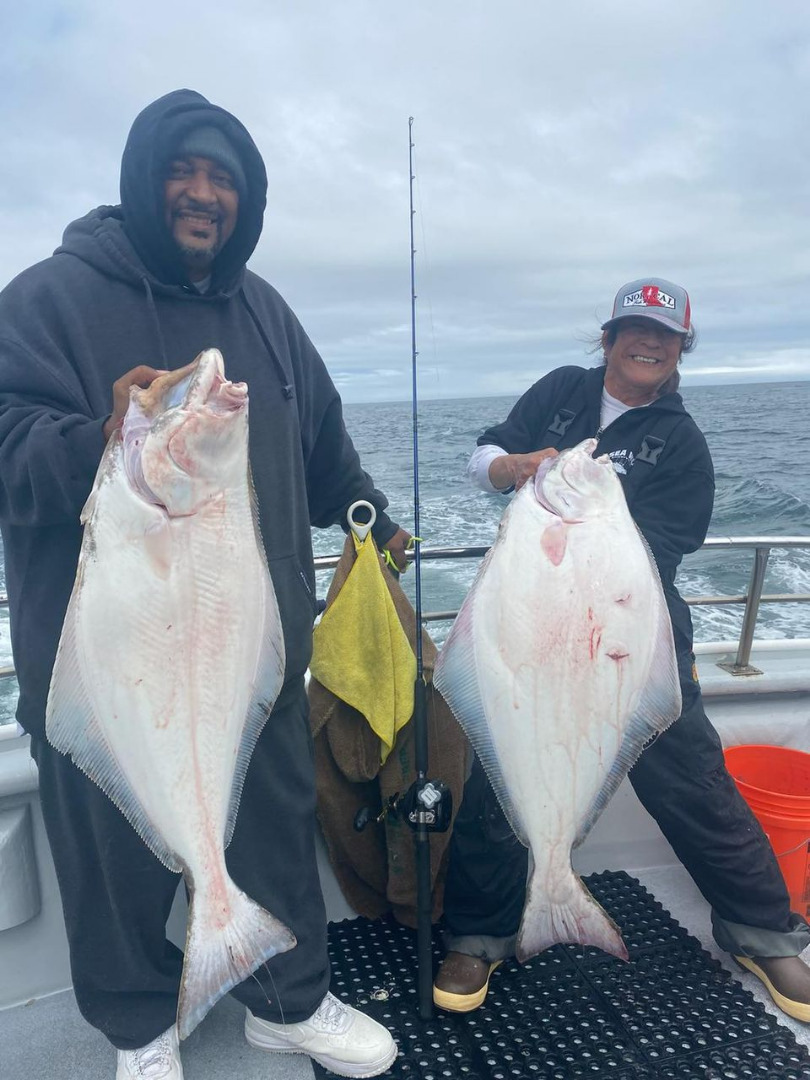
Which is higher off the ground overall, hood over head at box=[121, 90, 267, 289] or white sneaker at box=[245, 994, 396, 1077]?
hood over head at box=[121, 90, 267, 289]

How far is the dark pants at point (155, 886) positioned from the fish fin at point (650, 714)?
78 cm

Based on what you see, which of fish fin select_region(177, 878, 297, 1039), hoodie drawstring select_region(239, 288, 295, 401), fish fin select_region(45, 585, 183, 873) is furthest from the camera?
hoodie drawstring select_region(239, 288, 295, 401)

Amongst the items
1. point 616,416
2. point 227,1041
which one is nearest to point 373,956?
point 227,1041

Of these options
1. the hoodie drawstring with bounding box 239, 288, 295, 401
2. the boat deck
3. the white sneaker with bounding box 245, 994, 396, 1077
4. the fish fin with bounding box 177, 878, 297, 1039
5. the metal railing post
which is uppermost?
the hoodie drawstring with bounding box 239, 288, 295, 401

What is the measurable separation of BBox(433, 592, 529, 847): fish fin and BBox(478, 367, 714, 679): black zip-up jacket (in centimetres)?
73

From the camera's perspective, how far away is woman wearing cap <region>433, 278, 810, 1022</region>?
248 cm

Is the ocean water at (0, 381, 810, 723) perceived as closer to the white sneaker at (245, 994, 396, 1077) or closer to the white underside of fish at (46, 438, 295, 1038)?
the white sneaker at (245, 994, 396, 1077)

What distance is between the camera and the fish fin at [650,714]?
81.0 inches

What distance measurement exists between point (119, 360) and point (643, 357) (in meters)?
1.60

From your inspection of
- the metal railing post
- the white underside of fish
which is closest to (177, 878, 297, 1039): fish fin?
the white underside of fish

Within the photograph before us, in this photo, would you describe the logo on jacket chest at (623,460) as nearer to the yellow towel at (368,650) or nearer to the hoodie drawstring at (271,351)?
the yellow towel at (368,650)

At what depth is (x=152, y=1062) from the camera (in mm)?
2139

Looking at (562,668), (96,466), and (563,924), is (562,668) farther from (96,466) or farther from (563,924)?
(96,466)

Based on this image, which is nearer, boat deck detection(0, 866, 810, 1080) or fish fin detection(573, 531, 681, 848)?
fish fin detection(573, 531, 681, 848)
